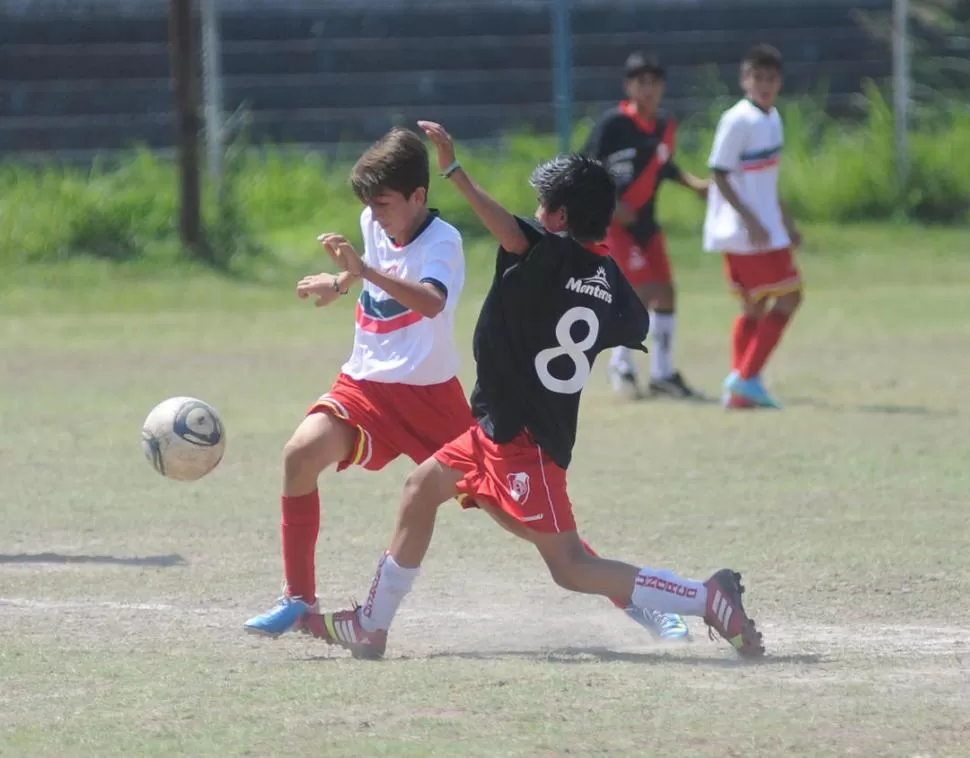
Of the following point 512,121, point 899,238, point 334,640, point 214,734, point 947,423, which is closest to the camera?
point 214,734

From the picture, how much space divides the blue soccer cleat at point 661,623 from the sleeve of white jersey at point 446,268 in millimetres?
1141

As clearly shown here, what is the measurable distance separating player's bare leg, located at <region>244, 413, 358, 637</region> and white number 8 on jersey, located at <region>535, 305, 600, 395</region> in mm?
767

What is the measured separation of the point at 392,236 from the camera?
589 centimetres

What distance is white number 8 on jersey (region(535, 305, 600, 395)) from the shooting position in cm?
547

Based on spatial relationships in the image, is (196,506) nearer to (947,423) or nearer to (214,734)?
(214,734)

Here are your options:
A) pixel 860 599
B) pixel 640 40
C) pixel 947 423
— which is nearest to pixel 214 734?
pixel 860 599

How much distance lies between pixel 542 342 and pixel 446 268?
1.35 feet

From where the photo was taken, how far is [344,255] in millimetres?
5238

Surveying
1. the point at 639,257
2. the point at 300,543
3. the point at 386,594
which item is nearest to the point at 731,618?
the point at 386,594

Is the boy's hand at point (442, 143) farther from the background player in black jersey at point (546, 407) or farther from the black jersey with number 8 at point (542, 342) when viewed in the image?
the black jersey with number 8 at point (542, 342)

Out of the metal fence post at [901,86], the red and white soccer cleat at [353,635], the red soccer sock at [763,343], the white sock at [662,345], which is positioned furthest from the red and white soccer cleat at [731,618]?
the metal fence post at [901,86]

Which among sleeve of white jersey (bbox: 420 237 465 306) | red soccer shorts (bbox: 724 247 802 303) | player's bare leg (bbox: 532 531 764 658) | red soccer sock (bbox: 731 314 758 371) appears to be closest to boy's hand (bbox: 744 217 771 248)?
red soccer shorts (bbox: 724 247 802 303)

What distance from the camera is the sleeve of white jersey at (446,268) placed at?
5.59 metres

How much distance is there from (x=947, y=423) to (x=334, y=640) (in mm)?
5491
